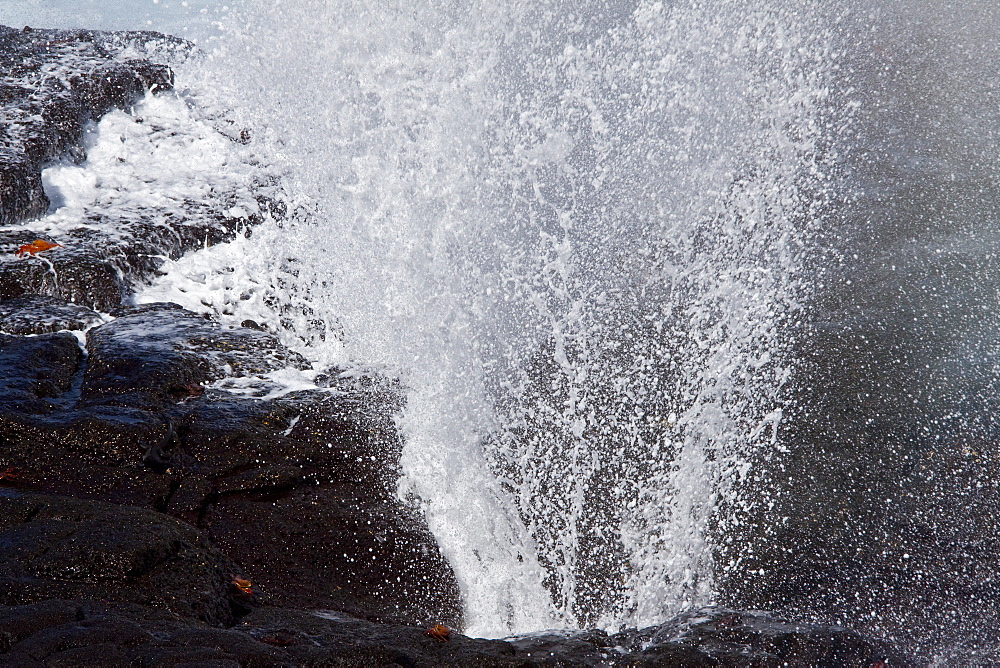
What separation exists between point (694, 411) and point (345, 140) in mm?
4526

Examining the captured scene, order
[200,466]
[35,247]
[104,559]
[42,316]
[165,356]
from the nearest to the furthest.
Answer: [104,559] → [200,466] → [165,356] → [42,316] → [35,247]

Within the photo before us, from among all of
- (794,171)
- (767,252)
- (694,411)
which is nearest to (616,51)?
(794,171)

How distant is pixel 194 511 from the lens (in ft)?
12.0

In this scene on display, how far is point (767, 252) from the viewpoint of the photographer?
186 inches

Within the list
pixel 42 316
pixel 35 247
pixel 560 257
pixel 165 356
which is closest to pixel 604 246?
pixel 560 257

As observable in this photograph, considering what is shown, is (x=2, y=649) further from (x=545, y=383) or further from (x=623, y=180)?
(x=623, y=180)

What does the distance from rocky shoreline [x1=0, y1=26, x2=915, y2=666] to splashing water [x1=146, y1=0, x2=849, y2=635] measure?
1.32ft

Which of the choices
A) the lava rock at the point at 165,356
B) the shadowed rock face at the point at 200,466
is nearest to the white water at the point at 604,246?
the shadowed rock face at the point at 200,466

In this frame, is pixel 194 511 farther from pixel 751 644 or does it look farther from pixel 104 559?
pixel 751 644

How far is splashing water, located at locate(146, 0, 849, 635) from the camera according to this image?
390 cm

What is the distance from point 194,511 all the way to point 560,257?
9.86 feet

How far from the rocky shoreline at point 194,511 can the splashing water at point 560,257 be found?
40 cm

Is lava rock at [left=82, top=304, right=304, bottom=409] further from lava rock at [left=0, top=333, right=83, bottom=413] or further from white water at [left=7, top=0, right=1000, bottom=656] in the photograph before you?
white water at [left=7, top=0, right=1000, bottom=656]

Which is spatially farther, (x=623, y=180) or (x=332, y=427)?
(x=623, y=180)
